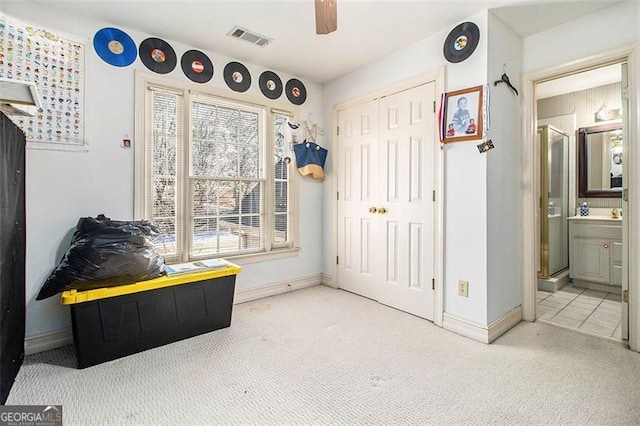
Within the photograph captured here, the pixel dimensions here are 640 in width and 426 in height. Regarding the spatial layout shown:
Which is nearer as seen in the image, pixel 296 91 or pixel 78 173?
pixel 78 173

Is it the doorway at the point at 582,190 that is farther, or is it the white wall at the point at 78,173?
the doorway at the point at 582,190

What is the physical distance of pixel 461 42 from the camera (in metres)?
2.43

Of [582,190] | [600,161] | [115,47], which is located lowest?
[582,190]

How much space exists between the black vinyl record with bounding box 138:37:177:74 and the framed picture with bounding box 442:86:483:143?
2397mm

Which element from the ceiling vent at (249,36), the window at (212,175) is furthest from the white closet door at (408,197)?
the ceiling vent at (249,36)

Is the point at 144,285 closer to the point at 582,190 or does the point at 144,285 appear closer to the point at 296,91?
the point at 296,91

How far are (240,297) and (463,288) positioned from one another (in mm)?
2111

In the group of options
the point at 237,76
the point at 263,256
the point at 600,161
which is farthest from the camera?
the point at 600,161

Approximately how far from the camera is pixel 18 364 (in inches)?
74.2

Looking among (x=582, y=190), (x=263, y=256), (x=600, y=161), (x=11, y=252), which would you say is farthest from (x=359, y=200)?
(x=600, y=161)

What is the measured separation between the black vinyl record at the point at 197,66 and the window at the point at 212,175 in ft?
0.48

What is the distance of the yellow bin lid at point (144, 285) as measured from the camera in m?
1.89

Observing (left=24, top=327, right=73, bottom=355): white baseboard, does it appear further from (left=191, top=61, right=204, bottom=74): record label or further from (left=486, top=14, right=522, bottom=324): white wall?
(left=486, top=14, right=522, bottom=324): white wall

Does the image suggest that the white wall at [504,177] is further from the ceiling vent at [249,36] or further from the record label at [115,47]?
the record label at [115,47]
